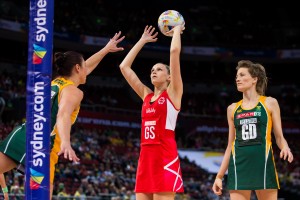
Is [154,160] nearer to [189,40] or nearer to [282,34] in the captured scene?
[189,40]

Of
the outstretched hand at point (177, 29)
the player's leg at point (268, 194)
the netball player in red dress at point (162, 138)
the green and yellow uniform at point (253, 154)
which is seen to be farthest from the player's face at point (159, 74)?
the player's leg at point (268, 194)

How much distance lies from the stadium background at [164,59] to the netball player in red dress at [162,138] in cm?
1355

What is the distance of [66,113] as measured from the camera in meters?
5.24

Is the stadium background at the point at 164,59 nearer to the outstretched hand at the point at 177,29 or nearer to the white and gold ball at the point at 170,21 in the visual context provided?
the white and gold ball at the point at 170,21

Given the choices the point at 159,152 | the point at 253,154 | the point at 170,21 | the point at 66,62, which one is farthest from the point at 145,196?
the point at 170,21

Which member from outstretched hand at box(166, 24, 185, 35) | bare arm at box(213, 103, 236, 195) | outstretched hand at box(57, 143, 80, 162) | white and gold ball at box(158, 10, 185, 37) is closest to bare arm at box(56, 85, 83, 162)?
outstretched hand at box(57, 143, 80, 162)

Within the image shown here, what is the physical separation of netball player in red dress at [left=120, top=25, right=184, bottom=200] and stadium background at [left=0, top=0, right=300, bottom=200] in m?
13.5

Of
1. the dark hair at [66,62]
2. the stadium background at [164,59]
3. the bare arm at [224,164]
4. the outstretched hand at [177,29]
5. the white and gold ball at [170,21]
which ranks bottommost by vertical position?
the bare arm at [224,164]

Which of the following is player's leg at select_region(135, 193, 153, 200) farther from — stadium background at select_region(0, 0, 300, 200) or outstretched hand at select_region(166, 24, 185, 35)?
stadium background at select_region(0, 0, 300, 200)

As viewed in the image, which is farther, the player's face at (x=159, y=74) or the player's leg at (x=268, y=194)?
the player's face at (x=159, y=74)

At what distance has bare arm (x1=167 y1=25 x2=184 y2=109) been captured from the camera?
241 inches

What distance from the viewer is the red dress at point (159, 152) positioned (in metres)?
6.06

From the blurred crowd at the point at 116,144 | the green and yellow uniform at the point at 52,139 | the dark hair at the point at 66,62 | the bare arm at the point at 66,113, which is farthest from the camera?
the blurred crowd at the point at 116,144

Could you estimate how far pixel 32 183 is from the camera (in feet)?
14.9
